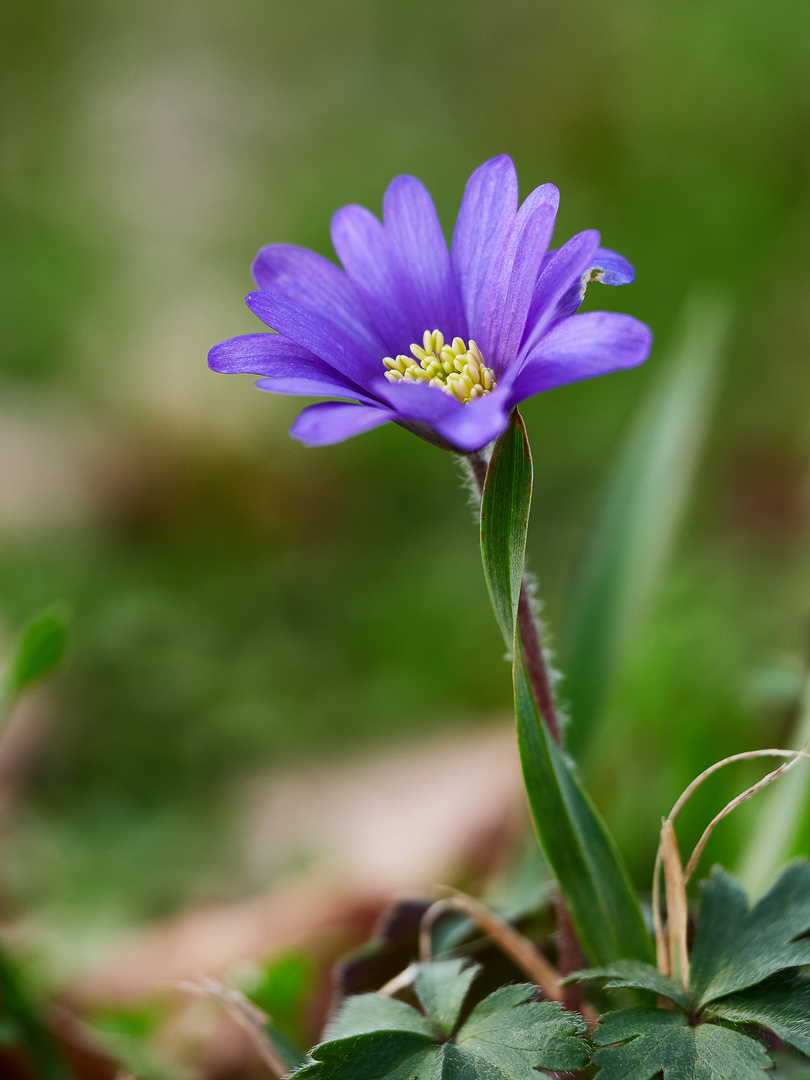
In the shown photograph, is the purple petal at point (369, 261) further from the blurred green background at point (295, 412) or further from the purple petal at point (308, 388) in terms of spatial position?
the blurred green background at point (295, 412)

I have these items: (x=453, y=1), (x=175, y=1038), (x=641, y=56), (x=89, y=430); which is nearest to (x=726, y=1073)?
(x=175, y=1038)

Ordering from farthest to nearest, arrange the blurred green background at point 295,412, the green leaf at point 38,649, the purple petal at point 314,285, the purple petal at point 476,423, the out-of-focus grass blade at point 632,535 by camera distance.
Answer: the blurred green background at point 295,412 → the out-of-focus grass blade at point 632,535 → the green leaf at point 38,649 → the purple petal at point 314,285 → the purple petal at point 476,423

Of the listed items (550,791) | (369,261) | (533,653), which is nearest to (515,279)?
(369,261)

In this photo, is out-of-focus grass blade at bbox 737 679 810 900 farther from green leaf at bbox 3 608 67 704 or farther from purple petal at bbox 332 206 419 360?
green leaf at bbox 3 608 67 704

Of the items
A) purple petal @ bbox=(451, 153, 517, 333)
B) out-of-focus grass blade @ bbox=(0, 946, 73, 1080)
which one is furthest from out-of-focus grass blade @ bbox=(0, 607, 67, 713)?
purple petal @ bbox=(451, 153, 517, 333)

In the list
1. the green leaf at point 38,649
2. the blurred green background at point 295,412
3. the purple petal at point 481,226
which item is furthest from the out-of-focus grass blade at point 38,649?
the blurred green background at point 295,412

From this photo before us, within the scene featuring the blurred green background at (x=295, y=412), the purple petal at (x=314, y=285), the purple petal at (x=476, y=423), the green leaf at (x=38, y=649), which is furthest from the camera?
the blurred green background at (x=295, y=412)

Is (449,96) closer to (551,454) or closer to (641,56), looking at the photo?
(641,56)
